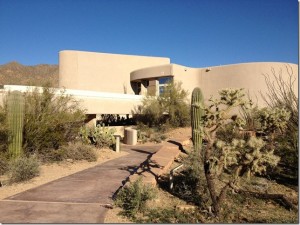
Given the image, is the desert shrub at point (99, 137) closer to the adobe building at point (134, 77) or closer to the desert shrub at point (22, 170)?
the desert shrub at point (22, 170)

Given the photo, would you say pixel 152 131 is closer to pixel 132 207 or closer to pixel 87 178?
pixel 87 178

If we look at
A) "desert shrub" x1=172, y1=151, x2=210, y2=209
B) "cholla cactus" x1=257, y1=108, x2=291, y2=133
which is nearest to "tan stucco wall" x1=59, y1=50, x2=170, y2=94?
"desert shrub" x1=172, y1=151, x2=210, y2=209

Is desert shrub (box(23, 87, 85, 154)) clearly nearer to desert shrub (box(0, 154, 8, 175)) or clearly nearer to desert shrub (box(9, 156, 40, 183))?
desert shrub (box(0, 154, 8, 175))

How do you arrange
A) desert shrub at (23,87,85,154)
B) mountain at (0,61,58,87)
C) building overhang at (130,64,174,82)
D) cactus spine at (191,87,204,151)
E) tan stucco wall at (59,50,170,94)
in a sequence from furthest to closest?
mountain at (0,61,58,87) → tan stucco wall at (59,50,170,94) → building overhang at (130,64,174,82) → cactus spine at (191,87,204,151) → desert shrub at (23,87,85,154)

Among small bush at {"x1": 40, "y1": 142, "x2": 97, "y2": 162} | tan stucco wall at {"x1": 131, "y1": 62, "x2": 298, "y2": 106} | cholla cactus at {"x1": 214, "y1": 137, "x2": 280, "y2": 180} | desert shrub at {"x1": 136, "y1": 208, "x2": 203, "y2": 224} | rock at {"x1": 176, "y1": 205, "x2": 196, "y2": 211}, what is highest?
tan stucco wall at {"x1": 131, "y1": 62, "x2": 298, "y2": 106}

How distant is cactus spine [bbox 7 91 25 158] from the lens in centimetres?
850

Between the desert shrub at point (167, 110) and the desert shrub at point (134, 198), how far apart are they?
14318 mm

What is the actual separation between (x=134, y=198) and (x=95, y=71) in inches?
1220

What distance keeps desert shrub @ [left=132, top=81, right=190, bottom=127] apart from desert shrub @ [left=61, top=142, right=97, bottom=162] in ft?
33.0

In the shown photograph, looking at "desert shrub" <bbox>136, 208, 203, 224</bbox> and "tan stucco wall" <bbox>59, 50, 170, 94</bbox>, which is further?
"tan stucco wall" <bbox>59, 50, 170, 94</bbox>

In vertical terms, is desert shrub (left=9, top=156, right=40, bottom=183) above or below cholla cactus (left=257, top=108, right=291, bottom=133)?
below

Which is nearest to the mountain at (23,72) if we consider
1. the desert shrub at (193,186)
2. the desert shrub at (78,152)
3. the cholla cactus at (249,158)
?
the desert shrub at (78,152)

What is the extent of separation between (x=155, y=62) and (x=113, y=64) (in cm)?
515

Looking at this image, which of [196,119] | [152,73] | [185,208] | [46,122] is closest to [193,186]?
[185,208]
